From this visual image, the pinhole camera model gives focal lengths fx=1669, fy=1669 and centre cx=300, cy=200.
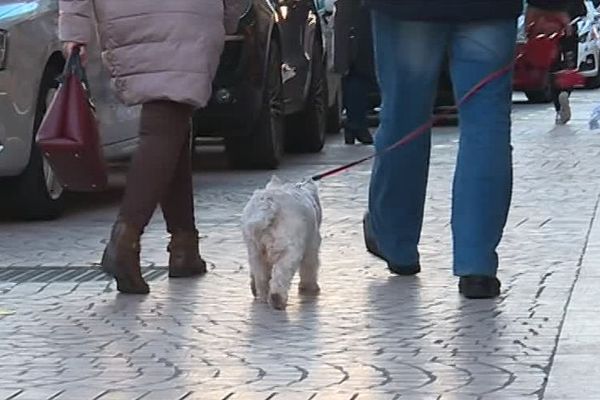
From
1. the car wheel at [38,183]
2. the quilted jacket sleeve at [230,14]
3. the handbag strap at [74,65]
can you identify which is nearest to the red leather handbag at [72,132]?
the handbag strap at [74,65]

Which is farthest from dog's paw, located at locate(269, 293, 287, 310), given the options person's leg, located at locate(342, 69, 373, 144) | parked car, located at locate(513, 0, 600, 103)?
parked car, located at locate(513, 0, 600, 103)

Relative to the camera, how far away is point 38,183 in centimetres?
914

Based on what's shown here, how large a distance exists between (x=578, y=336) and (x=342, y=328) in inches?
33.4

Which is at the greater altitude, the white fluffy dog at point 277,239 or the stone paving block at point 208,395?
the white fluffy dog at point 277,239

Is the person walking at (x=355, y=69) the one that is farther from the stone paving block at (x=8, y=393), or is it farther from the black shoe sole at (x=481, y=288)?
the stone paving block at (x=8, y=393)

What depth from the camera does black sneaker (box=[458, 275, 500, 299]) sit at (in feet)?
21.3

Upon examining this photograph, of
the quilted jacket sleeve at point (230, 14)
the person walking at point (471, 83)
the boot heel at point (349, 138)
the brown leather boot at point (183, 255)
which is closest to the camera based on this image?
the person walking at point (471, 83)

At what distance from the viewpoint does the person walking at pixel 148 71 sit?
21.9ft

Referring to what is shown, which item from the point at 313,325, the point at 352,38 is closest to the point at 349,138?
the point at 352,38

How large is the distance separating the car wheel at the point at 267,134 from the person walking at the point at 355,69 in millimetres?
1378

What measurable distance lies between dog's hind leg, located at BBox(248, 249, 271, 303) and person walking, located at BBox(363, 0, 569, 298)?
2.44ft

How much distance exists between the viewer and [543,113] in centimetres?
1886

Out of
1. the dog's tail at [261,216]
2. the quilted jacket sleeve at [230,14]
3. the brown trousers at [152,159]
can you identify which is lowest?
the dog's tail at [261,216]

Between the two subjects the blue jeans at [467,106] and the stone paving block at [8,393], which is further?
the blue jeans at [467,106]
